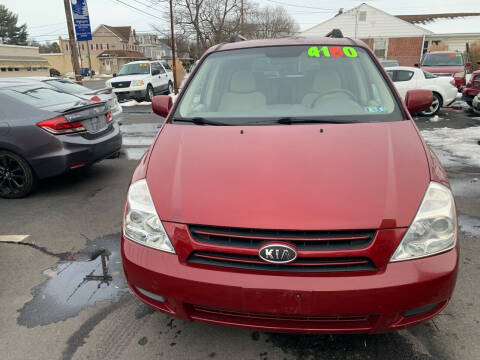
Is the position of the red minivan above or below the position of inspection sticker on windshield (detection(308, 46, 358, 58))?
below

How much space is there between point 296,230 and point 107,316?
1552 millimetres

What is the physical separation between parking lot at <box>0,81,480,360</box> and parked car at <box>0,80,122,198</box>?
0.53 m

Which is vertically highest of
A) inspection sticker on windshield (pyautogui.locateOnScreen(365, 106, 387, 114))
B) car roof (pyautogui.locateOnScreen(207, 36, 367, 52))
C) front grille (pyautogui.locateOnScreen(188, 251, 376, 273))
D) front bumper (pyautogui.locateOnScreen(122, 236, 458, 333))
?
car roof (pyautogui.locateOnScreen(207, 36, 367, 52))

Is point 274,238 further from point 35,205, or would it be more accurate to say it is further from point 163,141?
point 35,205

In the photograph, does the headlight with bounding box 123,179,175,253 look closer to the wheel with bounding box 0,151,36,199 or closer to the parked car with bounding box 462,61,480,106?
the wheel with bounding box 0,151,36,199

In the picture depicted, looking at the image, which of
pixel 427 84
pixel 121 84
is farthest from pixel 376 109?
pixel 121 84

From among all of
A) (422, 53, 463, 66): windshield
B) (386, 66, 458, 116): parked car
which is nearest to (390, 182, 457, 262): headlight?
(386, 66, 458, 116): parked car

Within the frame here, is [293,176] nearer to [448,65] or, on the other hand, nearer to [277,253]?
[277,253]

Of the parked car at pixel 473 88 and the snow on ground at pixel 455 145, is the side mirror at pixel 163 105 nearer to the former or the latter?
the snow on ground at pixel 455 145

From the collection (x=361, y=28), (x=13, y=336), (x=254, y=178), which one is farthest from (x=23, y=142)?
(x=361, y=28)

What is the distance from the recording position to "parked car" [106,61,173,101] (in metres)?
15.5

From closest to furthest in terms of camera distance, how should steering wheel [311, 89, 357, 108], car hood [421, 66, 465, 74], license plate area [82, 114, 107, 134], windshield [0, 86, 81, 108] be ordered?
steering wheel [311, 89, 357, 108] → windshield [0, 86, 81, 108] → license plate area [82, 114, 107, 134] → car hood [421, 66, 465, 74]

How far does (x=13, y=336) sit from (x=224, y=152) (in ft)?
5.87

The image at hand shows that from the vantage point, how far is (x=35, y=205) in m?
4.55
